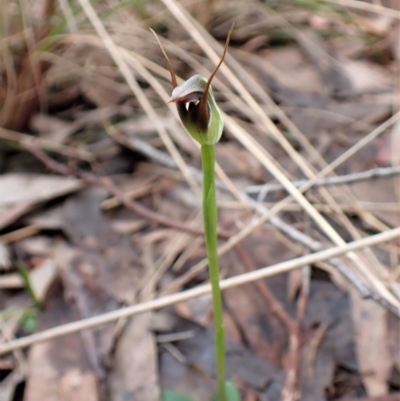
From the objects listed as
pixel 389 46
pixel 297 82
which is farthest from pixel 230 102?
pixel 389 46

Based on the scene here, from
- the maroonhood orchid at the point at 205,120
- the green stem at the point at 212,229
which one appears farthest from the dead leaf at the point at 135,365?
the maroonhood orchid at the point at 205,120

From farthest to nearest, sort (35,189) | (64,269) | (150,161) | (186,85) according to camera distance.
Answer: (150,161) → (35,189) → (64,269) → (186,85)

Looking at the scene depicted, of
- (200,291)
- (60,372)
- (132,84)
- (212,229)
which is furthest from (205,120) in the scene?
(132,84)

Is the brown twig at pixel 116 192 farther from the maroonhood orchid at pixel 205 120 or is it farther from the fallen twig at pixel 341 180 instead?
the maroonhood orchid at pixel 205 120

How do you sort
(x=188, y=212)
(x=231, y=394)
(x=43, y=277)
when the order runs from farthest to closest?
(x=188, y=212) → (x=43, y=277) → (x=231, y=394)

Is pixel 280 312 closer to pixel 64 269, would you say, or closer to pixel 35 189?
pixel 64 269

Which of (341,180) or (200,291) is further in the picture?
(341,180)

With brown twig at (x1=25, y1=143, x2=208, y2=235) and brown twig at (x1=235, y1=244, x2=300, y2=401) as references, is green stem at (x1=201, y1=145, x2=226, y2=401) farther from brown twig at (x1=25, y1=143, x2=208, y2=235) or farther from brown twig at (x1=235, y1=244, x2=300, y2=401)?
brown twig at (x1=25, y1=143, x2=208, y2=235)

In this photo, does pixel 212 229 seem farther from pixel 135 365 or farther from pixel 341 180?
pixel 341 180
